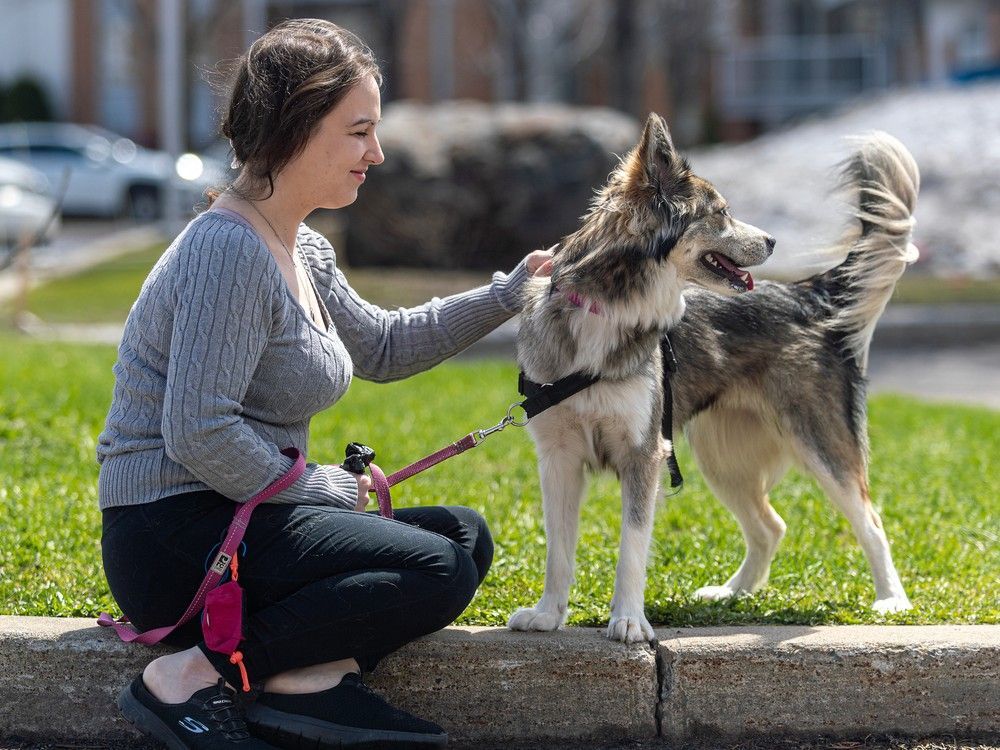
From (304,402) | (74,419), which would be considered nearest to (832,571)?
(304,402)

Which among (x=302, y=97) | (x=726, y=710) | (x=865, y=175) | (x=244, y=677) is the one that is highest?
(x=302, y=97)

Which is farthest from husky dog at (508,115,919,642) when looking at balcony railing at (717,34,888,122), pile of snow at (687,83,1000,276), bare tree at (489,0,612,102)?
balcony railing at (717,34,888,122)

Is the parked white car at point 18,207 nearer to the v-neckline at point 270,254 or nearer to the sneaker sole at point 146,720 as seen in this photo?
the v-neckline at point 270,254

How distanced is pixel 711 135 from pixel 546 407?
32.3 m

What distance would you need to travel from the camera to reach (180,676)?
310cm

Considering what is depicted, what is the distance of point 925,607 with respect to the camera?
13.3 ft

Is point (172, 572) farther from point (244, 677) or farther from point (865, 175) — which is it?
point (865, 175)

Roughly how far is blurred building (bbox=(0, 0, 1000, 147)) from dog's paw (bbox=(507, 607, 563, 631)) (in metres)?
27.7

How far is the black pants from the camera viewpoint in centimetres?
312

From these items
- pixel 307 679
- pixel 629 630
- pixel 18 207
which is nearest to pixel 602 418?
pixel 629 630

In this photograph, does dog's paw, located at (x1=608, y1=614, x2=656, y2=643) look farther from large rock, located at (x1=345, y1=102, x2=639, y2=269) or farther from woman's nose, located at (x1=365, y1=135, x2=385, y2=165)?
large rock, located at (x1=345, y1=102, x2=639, y2=269)

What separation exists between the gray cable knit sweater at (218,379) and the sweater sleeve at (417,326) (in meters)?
0.41

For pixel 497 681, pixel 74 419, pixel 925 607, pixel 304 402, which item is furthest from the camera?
pixel 74 419

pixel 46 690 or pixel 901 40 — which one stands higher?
pixel 901 40
